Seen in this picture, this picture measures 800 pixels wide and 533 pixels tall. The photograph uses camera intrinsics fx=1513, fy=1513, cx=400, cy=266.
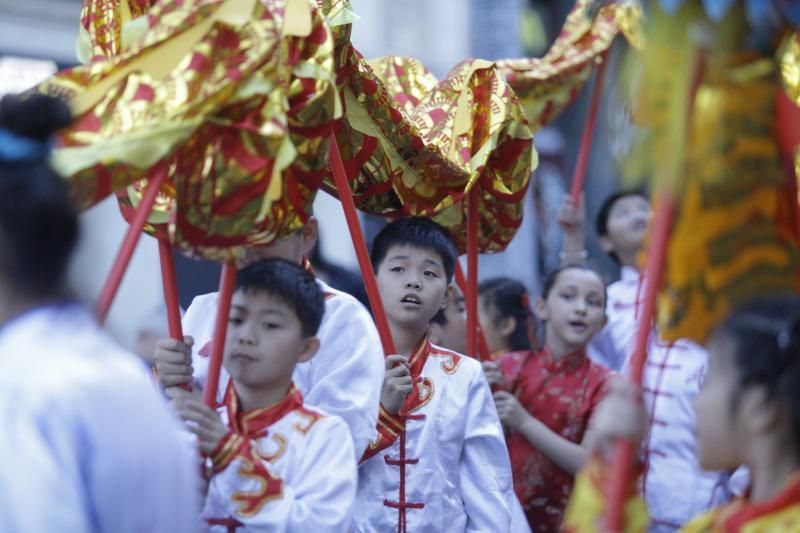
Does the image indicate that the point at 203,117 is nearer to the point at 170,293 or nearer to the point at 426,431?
the point at 170,293

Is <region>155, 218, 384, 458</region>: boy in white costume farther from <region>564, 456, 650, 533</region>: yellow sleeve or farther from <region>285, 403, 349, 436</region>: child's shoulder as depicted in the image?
<region>564, 456, 650, 533</region>: yellow sleeve

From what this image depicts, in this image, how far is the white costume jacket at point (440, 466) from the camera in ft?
12.1

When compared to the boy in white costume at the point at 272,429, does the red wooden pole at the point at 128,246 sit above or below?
above

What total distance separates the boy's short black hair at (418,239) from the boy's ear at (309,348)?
32.2 inches

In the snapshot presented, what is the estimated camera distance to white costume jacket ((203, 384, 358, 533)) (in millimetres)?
2750

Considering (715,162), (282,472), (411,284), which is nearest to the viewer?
(715,162)

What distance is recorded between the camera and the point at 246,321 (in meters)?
3.01

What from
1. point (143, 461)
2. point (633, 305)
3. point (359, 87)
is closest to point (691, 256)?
point (143, 461)

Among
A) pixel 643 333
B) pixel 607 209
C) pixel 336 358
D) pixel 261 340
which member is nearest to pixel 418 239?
pixel 336 358

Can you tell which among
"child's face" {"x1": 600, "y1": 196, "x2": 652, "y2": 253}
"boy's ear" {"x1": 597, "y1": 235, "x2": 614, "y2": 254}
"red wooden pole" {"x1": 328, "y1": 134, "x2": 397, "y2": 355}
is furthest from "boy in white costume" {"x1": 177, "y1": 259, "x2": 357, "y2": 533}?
"boy's ear" {"x1": 597, "y1": 235, "x2": 614, "y2": 254}

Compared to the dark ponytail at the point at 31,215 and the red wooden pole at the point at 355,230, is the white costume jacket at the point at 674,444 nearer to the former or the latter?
the red wooden pole at the point at 355,230

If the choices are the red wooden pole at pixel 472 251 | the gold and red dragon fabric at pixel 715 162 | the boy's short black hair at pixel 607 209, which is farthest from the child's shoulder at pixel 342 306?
the boy's short black hair at pixel 607 209

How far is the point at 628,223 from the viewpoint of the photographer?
5.32 meters

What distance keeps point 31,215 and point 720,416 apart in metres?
1.06
